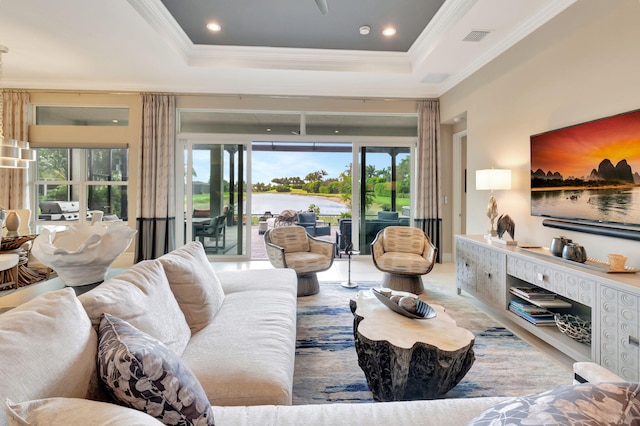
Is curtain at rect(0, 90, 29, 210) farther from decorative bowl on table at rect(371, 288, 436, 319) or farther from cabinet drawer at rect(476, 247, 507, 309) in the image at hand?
cabinet drawer at rect(476, 247, 507, 309)

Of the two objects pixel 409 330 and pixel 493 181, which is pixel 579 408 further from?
pixel 493 181

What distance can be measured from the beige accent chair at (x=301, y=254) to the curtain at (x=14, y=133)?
445cm

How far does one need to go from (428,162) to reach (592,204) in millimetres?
3215

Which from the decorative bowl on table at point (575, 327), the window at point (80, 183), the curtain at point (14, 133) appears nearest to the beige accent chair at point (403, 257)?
the decorative bowl on table at point (575, 327)

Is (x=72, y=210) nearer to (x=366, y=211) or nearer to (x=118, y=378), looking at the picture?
(x=366, y=211)

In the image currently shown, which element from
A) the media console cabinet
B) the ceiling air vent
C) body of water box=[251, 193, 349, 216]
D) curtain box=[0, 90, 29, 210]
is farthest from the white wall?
curtain box=[0, 90, 29, 210]

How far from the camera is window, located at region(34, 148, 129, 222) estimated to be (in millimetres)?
5535

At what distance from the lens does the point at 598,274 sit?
2.07 metres

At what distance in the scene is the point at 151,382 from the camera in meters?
0.91

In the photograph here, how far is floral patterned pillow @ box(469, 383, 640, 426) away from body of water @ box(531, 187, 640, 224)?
2241 mm

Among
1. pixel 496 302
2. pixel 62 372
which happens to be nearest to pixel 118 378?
pixel 62 372

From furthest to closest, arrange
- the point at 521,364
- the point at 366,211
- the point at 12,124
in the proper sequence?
the point at 366,211 → the point at 12,124 → the point at 521,364

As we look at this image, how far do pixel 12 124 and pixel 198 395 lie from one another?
6.64 meters

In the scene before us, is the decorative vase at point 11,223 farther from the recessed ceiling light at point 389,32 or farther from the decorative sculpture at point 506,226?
the decorative sculpture at point 506,226
